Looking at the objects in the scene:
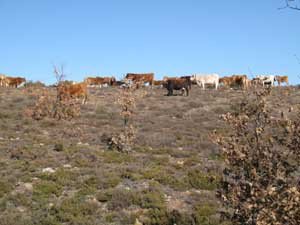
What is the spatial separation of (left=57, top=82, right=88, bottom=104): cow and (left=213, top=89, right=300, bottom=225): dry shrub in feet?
60.4

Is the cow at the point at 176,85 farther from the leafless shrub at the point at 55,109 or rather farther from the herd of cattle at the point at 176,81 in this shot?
the leafless shrub at the point at 55,109

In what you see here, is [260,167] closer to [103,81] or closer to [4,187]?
[4,187]

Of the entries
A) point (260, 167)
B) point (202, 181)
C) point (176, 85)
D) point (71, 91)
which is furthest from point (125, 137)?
point (176, 85)

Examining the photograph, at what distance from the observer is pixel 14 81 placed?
4603 cm

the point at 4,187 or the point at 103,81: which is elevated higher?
the point at 103,81

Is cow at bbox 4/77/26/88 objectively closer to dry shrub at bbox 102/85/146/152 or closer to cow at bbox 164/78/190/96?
cow at bbox 164/78/190/96

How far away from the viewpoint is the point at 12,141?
18.3m

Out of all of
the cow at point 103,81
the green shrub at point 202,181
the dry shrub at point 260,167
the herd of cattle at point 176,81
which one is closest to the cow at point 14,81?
the herd of cattle at point 176,81

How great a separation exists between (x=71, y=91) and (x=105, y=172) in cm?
1338

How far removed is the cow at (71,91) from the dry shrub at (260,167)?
18407 mm

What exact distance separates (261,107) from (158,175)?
7.74 metres

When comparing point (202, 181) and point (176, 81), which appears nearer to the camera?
point (202, 181)

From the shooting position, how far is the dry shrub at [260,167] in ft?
19.6

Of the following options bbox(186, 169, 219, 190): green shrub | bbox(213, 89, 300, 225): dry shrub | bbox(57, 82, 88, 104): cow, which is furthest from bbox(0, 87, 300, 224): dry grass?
bbox(57, 82, 88, 104): cow
